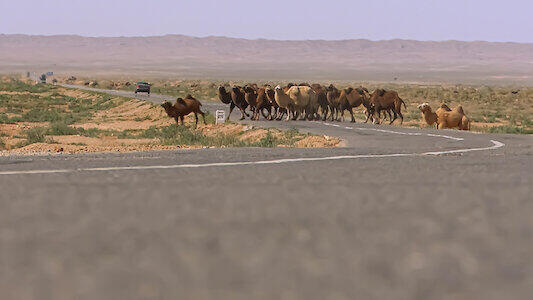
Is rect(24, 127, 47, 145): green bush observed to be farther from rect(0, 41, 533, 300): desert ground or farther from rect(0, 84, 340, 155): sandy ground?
rect(0, 41, 533, 300): desert ground

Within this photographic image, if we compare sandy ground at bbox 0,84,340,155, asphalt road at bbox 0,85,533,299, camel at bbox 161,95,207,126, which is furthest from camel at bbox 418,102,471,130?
asphalt road at bbox 0,85,533,299

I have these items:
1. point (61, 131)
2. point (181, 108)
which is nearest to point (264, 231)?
point (181, 108)

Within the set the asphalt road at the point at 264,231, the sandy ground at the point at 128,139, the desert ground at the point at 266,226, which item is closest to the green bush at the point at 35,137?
the sandy ground at the point at 128,139


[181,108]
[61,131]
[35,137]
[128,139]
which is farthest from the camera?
[181,108]

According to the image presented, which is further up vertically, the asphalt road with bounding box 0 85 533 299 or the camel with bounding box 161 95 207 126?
the asphalt road with bounding box 0 85 533 299

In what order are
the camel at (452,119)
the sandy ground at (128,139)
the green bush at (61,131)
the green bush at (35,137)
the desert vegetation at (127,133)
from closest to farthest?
the sandy ground at (128,139)
the desert vegetation at (127,133)
the green bush at (35,137)
the camel at (452,119)
the green bush at (61,131)

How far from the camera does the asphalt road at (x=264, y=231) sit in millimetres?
4547

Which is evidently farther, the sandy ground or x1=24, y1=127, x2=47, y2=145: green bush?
x1=24, y1=127, x2=47, y2=145: green bush

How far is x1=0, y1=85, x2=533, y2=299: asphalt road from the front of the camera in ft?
14.9

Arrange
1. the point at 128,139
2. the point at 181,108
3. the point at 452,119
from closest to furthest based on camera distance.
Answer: the point at 452,119
the point at 128,139
the point at 181,108

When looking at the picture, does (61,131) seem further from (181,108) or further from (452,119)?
(452,119)

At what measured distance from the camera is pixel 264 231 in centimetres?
639

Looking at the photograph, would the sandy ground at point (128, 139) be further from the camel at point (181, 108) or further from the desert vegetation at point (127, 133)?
the camel at point (181, 108)

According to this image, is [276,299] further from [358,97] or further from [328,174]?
[358,97]
